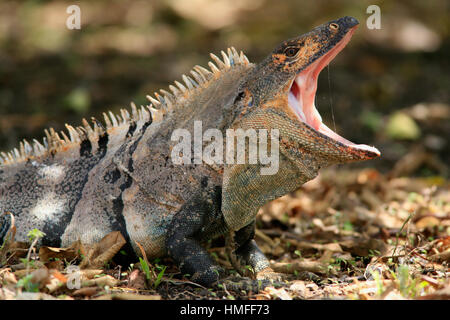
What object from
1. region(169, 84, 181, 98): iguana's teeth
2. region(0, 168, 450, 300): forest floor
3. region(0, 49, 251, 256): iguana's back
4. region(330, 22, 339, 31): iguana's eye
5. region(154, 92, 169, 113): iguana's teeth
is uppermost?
region(330, 22, 339, 31): iguana's eye

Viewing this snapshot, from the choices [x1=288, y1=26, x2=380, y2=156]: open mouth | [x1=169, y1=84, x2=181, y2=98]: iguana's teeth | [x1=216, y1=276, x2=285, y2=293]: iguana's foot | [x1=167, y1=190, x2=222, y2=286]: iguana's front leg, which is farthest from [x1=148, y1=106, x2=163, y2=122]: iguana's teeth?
[x1=216, y1=276, x2=285, y2=293]: iguana's foot

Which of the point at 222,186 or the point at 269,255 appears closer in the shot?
the point at 222,186

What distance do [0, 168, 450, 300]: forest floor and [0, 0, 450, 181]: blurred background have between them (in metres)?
1.30

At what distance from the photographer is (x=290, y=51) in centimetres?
445

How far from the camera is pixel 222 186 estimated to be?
455 cm

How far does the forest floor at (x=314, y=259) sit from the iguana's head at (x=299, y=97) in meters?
0.99

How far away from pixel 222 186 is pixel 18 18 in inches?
430

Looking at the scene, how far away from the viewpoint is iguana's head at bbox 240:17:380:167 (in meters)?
4.26

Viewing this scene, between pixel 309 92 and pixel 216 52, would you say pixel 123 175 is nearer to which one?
pixel 309 92

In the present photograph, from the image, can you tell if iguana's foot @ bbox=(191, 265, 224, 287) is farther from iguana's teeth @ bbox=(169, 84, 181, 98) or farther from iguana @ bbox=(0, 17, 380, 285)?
iguana's teeth @ bbox=(169, 84, 181, 98)

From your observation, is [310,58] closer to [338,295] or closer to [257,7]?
[338,295]

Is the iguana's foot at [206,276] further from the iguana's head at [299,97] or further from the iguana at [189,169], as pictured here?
the iguana's head at [299,97]

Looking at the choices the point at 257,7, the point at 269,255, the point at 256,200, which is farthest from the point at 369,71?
the point at 256,200

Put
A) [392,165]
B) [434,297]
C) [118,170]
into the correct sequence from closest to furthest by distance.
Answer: [434,297] < [118,170] < [392,165]
